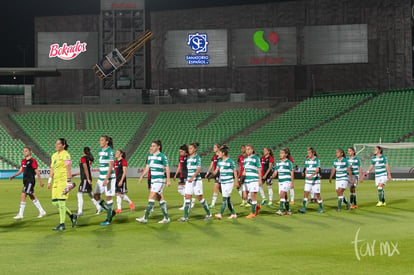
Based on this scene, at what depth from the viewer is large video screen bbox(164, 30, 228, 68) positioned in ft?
191

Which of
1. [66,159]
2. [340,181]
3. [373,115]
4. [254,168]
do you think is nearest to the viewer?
[66,159]

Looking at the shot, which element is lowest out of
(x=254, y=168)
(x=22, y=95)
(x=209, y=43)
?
(x=254, y=168)

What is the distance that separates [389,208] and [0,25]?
53.7m

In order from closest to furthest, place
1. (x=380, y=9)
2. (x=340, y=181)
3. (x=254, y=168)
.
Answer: (x=254, y=168) → (x=340, y=181) → (x=380, y=9)

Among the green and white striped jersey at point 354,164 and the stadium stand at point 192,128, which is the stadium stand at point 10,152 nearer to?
the stadium stand at point 192,128

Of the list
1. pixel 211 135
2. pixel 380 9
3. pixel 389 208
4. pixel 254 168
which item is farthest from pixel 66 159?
pixel 380 9

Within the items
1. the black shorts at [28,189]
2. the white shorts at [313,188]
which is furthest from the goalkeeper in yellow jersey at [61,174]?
the white shorts at [313,188]

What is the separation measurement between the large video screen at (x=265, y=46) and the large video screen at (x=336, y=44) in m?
1.57

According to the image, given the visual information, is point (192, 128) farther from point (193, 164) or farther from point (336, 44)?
point (193, 164)

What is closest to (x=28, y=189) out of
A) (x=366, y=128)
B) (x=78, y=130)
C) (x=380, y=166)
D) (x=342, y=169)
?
(x=342, y=169)

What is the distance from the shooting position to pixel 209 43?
2293 inches

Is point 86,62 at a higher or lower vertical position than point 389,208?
higher

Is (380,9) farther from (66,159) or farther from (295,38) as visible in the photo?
(66,159)

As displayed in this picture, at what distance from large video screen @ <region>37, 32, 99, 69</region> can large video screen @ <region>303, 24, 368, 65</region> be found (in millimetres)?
21147
